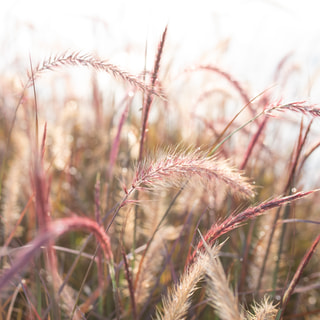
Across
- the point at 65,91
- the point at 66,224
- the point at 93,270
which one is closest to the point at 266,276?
the point at 93,270

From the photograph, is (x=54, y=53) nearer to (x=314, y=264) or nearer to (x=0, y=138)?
(x=314, y=264)

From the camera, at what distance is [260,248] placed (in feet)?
5.37

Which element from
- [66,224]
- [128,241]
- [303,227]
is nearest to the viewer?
[66,224]

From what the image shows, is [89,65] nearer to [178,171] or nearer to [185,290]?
[178,171]

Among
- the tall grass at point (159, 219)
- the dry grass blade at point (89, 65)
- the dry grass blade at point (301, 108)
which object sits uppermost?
the dry grass blade at point (89, 65)

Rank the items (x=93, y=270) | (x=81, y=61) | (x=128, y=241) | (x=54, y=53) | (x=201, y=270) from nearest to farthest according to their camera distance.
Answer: (x=201, y=270)
(x=81, y=61)
(x=54, y=53)
(x=128, y=241)
(x=93, y=270)

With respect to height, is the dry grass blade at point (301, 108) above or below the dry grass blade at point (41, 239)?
above

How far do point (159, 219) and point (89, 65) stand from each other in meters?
0.80

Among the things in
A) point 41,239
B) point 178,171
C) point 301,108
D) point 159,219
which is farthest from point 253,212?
point 159,219

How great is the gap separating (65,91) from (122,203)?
2690 mm

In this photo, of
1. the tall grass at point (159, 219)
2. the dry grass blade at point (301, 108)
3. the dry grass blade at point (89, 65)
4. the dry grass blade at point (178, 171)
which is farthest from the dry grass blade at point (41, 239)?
the dry grass blade at point (301, 108)

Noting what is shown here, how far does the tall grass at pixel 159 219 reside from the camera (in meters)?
0.83

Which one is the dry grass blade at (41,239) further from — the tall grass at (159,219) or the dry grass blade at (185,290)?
the dry grass blade at (185,290)

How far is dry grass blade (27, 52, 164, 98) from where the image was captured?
98cm
